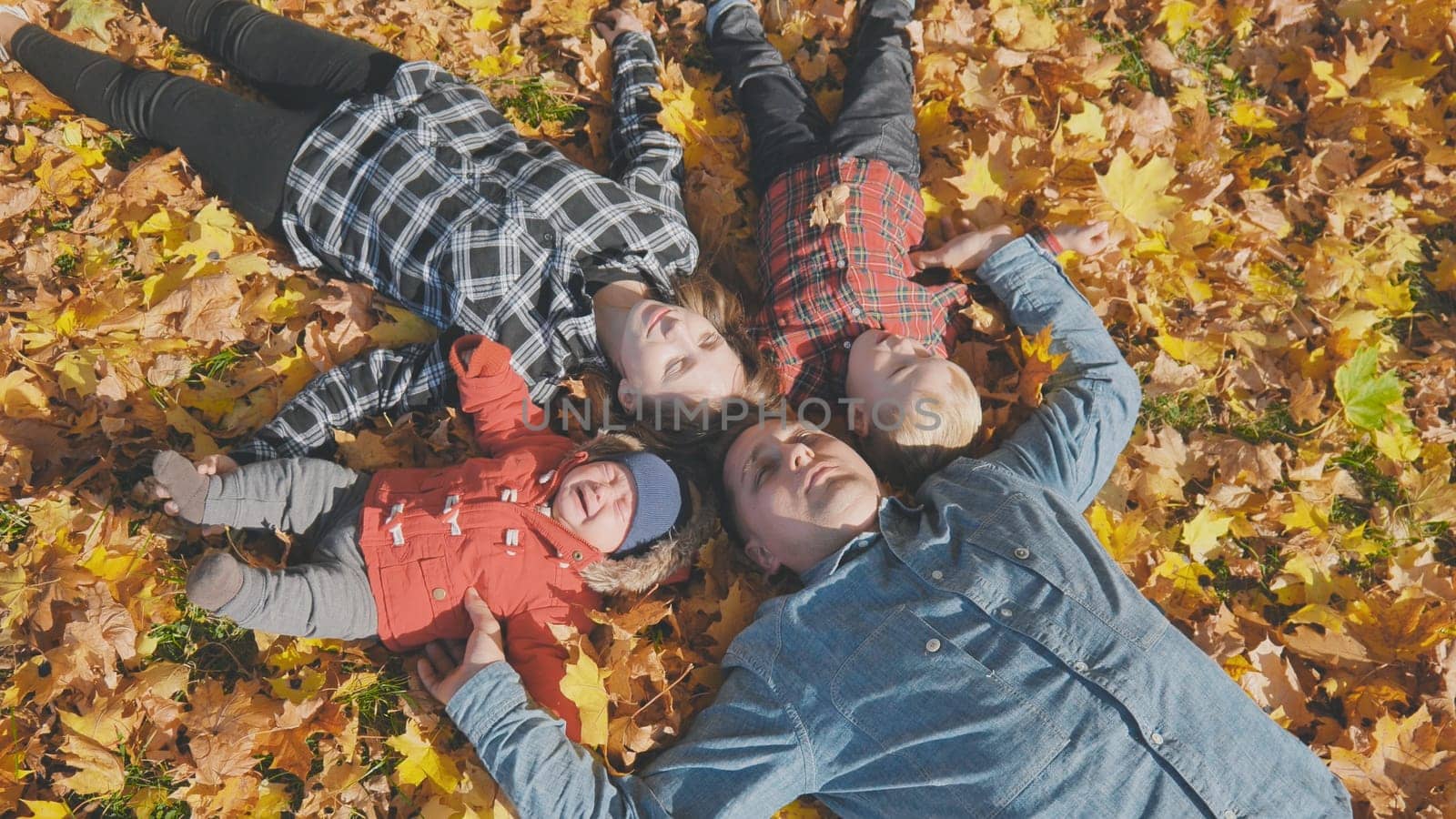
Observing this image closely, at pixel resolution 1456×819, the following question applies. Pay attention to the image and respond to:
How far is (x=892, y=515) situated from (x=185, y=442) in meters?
2.91

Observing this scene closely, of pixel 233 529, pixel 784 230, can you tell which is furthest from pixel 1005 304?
pixel 233 529

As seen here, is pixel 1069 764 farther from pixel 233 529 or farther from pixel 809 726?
pixel 233 529

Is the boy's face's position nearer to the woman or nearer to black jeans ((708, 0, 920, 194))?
the woman

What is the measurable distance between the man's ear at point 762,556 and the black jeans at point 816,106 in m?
1.86

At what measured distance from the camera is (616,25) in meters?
4.61

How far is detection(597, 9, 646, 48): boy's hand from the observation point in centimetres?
457

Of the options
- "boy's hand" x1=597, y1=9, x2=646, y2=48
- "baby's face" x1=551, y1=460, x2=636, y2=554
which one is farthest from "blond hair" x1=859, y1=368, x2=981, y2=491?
"boy's hand" x1=597, y1=9, x2=646, y2=48

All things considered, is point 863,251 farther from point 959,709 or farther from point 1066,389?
point 959,709

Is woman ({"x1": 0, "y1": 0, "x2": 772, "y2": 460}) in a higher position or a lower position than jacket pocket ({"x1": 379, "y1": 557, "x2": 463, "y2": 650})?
higher

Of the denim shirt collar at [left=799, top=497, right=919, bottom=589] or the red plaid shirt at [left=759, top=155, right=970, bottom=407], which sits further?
the red plaid shirt at [left=759, top=155, right=970, bottom=407]

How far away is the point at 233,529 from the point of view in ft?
11.6

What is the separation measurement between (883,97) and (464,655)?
3.20m

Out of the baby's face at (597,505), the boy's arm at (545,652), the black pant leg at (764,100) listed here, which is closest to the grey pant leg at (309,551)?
the boy's arm at (545,652)

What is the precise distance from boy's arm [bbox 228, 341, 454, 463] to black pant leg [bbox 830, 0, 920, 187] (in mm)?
2168
